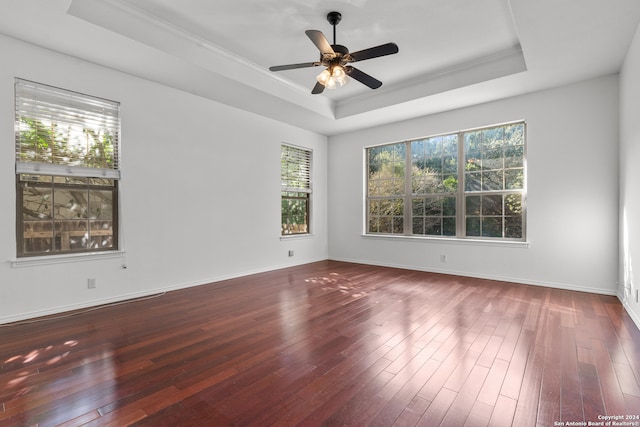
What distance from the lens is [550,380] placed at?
2.01 meters

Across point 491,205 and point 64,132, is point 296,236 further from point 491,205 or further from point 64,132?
point 64,132

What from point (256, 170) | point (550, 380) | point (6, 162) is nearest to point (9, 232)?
point (6, 162)

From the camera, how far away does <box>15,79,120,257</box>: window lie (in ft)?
10.7

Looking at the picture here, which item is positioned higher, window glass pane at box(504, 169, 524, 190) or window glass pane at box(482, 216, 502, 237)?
window glass pane at box(504, 169, 524, 190)

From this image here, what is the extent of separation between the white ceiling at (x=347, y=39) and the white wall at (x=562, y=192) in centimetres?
31

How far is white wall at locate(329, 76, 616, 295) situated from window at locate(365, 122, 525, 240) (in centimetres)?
21

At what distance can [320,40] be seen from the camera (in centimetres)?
274

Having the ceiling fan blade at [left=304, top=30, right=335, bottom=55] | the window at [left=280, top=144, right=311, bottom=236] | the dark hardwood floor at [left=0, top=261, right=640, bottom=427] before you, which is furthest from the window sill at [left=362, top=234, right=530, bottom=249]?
the ceiling fan blade at [left=304, top=30, right=335, bottom=55]

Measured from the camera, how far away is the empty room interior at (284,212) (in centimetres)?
198

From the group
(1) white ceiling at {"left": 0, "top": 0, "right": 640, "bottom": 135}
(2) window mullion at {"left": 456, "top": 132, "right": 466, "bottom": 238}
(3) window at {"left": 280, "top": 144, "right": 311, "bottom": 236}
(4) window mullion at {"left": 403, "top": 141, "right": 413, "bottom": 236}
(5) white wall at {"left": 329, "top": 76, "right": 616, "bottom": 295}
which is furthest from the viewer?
(3) window at {"left": 280, "top": 144, "right": 311, "bottom": 236}

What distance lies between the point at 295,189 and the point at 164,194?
2.66 metres

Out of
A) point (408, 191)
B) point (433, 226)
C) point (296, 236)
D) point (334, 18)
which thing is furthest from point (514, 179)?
point (296, 236)

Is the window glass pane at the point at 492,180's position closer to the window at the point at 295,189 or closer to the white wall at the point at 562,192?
the white wall at the point at 562,192

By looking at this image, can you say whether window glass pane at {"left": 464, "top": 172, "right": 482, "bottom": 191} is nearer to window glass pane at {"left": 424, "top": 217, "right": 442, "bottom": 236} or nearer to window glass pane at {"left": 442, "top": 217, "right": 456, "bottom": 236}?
window glass pane at {"left": 442, "top": 217, "right": 456, "bottom": 236}
